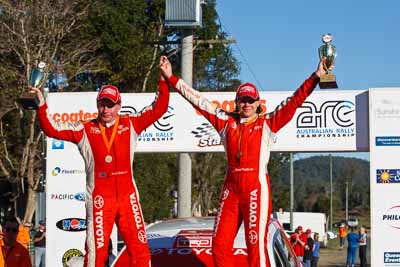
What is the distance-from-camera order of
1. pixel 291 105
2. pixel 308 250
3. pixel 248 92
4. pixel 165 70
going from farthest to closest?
pixel 308 250 < pixel 165 70 < pixel 291 105 < pixel 248 92

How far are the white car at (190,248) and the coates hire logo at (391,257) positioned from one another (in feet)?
26.0

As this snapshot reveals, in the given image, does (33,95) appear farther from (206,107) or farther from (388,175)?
(388,175)

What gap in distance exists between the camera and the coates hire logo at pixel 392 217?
47.0 ft

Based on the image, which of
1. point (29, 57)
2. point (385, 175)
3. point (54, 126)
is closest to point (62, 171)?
point (385, 175)

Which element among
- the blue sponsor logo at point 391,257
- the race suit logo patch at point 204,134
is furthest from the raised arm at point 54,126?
the blue sponsor logo at point 391,257

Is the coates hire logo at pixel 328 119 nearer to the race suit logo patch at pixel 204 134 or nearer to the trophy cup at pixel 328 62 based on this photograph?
the race suit logo patch at pixel 204 134

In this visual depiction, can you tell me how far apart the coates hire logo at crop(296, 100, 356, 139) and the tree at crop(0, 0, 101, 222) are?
45.6 feet

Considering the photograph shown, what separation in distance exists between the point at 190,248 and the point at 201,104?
1.11 meters

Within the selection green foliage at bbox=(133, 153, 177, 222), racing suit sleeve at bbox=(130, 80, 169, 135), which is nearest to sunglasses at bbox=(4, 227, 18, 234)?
racing suit sleeve at bbox=(130, 80, 169, 135)

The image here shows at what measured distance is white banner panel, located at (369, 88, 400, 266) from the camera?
558 inches

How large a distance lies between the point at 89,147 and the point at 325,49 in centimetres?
192

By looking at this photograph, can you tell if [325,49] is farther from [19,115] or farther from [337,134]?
[19,115]

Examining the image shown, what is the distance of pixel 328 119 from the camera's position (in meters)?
14.5

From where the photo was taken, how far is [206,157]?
149 feet
